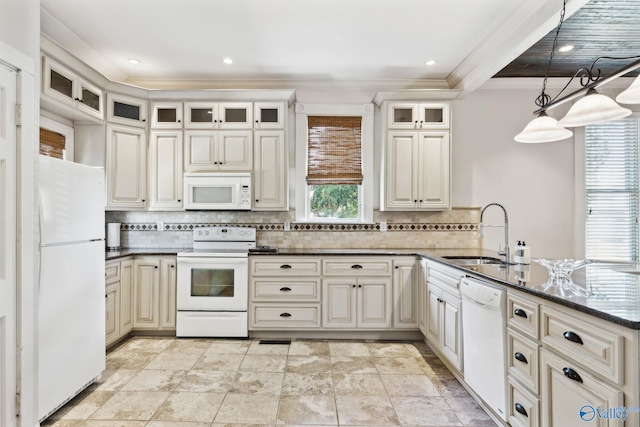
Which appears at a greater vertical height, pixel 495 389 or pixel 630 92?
pixel 630 92

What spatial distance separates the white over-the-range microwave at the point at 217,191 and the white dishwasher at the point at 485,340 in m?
2.29

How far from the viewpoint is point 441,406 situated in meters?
2.21

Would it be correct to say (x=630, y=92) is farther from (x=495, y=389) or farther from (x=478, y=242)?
(x=478, y=242)

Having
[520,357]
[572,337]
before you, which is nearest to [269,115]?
[520,357]

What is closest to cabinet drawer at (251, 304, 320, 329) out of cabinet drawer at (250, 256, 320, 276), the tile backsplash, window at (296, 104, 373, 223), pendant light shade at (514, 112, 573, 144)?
cabinet drawer at (250, 256, 320, 276)

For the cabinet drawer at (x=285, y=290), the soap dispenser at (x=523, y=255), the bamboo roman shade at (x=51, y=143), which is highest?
the bamboo roman shade at (x=51, y=143)

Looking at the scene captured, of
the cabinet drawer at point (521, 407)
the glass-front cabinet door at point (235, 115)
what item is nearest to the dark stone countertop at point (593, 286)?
the cabinet drawer at point (521, 407)

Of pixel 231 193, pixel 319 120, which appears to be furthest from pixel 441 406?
pixel 319 120

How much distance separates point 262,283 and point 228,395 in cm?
120

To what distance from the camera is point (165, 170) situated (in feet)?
12.1

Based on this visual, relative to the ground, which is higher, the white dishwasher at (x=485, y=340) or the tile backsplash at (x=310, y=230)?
the tile backsplash at (x=310, y=230)

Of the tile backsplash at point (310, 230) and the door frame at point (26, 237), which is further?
the tile backsplash at point (310, 230)

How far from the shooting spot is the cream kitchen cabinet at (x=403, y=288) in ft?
11.1

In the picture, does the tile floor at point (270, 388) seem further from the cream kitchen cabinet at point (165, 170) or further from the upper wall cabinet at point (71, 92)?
the upper wall cabinet at point (71, 92)
